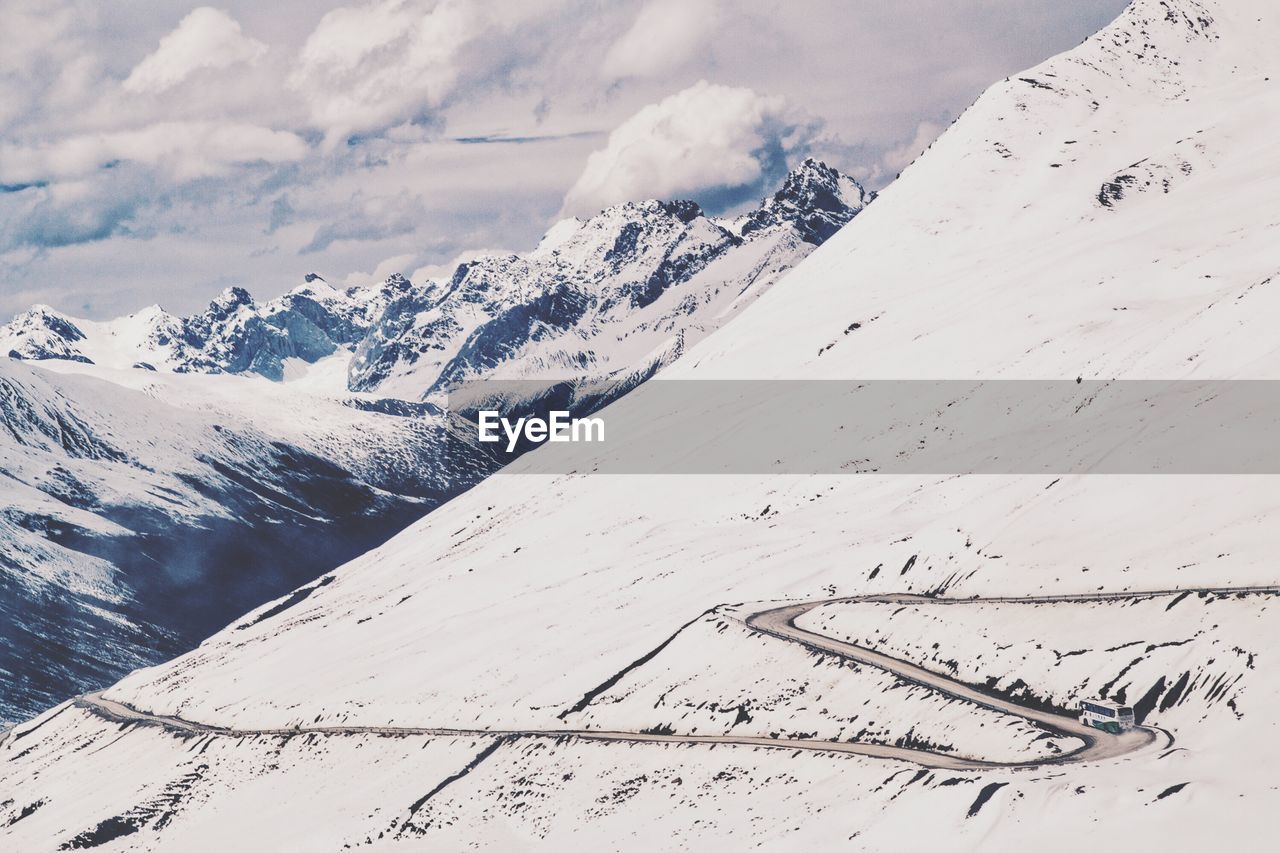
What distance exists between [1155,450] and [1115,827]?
4497 centimetres

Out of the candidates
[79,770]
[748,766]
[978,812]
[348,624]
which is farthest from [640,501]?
[978,812]

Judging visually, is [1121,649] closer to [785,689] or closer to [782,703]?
[782,703]

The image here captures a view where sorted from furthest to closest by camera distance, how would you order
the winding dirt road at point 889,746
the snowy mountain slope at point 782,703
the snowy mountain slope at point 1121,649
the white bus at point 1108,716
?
the snowy mountain slope at point 782,703
the white bus at point 1108,716
the snowy mountain slope at point 1121,649
the winding dirt road at point 889,746

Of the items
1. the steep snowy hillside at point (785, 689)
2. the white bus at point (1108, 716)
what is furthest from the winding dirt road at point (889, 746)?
the steep snowy hillside at point (785, 689)

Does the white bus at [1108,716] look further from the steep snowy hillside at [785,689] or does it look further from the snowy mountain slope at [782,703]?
the snowy mountain slope at [782,703]

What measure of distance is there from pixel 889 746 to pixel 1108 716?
1150cm

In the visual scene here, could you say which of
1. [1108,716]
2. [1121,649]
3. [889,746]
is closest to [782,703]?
[889,746]

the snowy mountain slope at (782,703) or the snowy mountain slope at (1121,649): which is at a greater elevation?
the snowy mountain slope at (1121,649)

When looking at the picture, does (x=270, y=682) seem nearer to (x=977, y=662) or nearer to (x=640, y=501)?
(x=640, y=501)

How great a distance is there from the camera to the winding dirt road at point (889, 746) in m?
59.6

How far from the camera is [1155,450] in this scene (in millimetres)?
89062

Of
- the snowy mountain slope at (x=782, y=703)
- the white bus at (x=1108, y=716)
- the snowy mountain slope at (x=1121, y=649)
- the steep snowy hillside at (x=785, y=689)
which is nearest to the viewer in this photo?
the steep snowy hillside at (x=785, y=689)

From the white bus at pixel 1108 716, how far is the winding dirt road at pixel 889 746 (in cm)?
34

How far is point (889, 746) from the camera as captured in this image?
2685 inches
